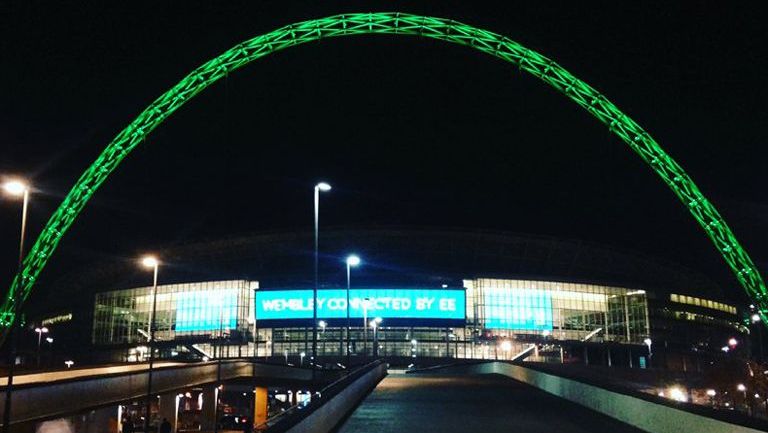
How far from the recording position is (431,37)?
90.9ft

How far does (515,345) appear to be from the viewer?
11319 centimetres

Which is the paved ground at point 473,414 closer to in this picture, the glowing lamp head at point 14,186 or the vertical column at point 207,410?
the glowing lamp head at point 14,186

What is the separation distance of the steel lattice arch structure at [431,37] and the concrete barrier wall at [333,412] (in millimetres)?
12442

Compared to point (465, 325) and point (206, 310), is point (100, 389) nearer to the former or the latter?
point (465, 325)

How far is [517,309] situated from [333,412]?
97.4 meters

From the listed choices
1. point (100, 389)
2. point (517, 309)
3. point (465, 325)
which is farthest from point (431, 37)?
point (517, 309)

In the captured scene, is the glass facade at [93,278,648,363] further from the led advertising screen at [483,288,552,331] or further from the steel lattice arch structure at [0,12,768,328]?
the steel lattice arch structure at [0,12,768,328]

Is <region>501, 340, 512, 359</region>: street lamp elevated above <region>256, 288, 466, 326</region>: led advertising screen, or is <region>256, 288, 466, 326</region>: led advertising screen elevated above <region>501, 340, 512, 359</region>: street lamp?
<region>256, 288, 466, 326</region>: led advertising screen

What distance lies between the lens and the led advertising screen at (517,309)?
113m

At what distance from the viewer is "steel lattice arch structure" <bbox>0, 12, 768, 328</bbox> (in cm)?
2809

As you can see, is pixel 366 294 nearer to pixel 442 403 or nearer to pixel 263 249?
pixel 263 249

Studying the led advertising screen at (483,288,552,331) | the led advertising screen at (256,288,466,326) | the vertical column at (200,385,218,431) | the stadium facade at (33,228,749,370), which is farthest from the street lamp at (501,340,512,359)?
the vertical column at (200,385,218,431)

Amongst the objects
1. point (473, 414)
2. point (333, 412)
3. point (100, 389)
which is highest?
point (333, 412)

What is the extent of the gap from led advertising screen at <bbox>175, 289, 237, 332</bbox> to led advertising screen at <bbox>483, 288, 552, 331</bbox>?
41.7 meters
